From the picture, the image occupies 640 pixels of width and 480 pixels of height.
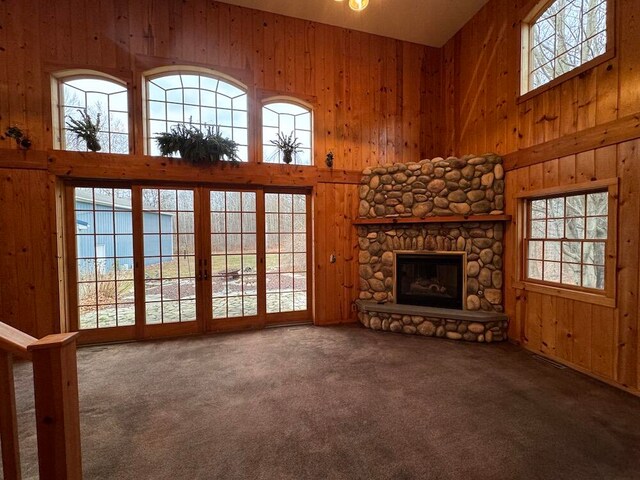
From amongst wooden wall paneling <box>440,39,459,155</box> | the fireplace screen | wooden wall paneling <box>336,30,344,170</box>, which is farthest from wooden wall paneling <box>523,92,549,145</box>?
wooden wall paneling <box>336,30,344,170</box>

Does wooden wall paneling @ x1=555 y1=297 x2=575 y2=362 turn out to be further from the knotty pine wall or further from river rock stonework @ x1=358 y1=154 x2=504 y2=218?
the knotty pine wall

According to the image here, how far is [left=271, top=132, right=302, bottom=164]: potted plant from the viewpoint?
14.1 feet

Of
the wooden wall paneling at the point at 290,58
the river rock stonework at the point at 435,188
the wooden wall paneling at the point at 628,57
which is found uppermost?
the wooden wall paneling at the point at 290,58

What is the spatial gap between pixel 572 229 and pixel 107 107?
5.85 meters

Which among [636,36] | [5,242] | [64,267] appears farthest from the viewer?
[64,267]

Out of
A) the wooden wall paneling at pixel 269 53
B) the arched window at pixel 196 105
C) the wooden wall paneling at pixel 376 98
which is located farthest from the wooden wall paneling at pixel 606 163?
the arched window at pixel 196 105

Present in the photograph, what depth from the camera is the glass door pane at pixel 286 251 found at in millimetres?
4457

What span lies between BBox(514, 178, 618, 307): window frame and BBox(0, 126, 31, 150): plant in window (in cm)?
600

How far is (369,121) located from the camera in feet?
15.5

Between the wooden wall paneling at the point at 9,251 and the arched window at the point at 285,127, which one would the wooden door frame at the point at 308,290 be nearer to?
the arched window at the point at 285,127

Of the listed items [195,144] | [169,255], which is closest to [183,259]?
[169,255]

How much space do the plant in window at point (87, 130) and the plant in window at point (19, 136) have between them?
447 mm

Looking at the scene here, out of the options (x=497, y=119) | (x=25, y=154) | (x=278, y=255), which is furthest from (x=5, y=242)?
(x=497, y=119)

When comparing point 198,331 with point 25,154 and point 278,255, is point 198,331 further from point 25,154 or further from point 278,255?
point 25,154
